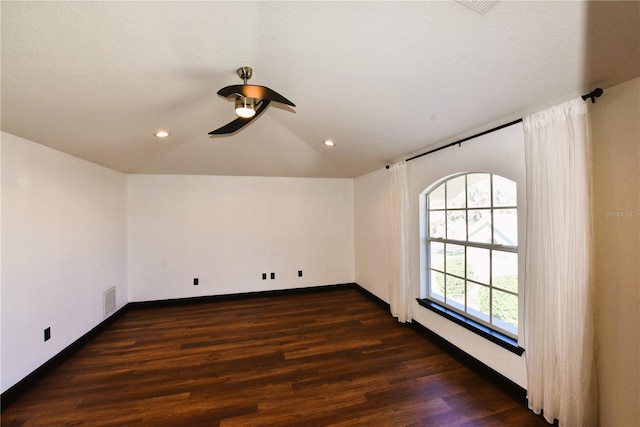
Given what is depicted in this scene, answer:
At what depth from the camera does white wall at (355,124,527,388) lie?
7.19 feet

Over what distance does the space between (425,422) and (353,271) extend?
3483 millimetres

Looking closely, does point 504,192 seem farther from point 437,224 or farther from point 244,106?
point 244,106

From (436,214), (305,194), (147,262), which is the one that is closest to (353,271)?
(305,194)

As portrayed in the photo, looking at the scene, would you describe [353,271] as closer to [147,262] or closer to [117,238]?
[147,262]

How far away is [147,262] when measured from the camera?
443 cm

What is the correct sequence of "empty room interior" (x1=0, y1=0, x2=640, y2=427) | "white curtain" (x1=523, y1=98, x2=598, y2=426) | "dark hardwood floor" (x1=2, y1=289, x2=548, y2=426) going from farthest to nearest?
"dark hardwood floor" (x1=2, y1=289, x2=548, y2=426) < "white curtain" (x1=523, y1=98, x2=598, y2=426) < "empty room interior" (x1=0, y1=0, x2=640, y2=427)

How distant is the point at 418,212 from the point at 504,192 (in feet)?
3.64

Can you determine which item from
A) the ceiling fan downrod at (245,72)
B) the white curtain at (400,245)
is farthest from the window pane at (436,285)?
the ceiling fan downrod at (245,72)

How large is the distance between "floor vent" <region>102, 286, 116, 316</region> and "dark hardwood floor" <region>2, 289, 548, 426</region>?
268mm

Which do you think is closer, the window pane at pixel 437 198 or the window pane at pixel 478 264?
the window pane at pixel 478 264

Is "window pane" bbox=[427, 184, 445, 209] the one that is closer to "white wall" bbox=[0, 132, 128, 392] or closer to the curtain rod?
the curtain rod

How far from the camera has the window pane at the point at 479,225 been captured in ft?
8.34

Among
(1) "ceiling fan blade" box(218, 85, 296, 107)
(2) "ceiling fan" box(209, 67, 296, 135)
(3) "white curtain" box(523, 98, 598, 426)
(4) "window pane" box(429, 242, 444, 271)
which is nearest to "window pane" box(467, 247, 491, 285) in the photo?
(4) "window pane" box(429, 242, 444, 271)

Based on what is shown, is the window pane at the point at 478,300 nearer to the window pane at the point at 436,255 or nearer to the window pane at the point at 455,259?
the window pane at the point at 455,259
